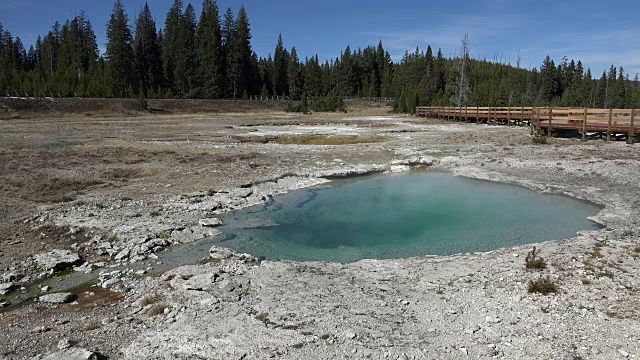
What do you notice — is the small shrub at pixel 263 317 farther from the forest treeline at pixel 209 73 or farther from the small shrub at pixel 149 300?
the forest treeline at pixel 209 73

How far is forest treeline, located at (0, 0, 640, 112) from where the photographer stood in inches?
3268

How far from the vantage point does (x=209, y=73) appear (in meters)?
90.7

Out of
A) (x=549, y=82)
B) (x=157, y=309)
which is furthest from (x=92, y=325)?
(x=549, y=82)

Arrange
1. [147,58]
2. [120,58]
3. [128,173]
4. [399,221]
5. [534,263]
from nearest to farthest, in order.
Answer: [534,263] < [399,221] < [128,173] < [120,58] < [147,58]

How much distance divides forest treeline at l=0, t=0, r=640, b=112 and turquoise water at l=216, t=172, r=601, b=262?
201 ft

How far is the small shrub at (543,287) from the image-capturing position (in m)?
6.48

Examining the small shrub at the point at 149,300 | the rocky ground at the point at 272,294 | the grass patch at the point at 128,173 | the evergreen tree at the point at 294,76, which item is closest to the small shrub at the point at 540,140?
the rocky ground at the point at 272,294

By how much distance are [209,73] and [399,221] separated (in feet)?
280

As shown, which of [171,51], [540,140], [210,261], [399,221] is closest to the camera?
[210,261]

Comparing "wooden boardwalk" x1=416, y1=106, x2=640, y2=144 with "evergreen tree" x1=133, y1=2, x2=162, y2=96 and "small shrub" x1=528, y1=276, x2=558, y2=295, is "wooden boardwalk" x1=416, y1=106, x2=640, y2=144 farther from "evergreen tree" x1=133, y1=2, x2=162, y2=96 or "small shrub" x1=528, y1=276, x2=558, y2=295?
"evergreen tree" x1=133, y1=2, x2=162, y2=96

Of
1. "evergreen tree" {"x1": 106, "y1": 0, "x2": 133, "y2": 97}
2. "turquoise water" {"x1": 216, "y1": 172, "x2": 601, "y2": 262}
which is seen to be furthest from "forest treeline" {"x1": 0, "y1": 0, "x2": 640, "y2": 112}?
"turquoise water" {"x1": 216, "y1": 172, "x2": 601, "y2": 262}

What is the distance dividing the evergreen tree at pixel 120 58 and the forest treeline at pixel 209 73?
7.5 inches

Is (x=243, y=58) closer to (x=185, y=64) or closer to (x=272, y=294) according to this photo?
(x=185, y=64)

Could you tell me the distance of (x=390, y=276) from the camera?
7.55 metres
